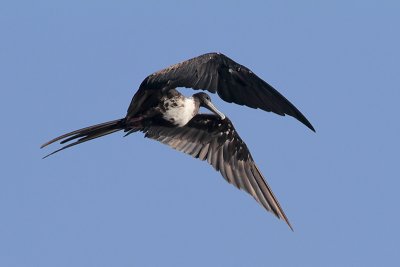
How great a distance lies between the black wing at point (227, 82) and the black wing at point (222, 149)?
72.8 inches

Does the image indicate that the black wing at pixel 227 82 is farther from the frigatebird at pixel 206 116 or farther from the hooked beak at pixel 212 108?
the hooked beak at pixel 212 108

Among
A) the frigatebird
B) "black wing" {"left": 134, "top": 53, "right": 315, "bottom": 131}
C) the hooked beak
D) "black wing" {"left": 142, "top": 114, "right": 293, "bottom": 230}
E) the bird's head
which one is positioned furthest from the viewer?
"black wing" {"left": 142, "top": 114, "right": 293, "bottom": 230}

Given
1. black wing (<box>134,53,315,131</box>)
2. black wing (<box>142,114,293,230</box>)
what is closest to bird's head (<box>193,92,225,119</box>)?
black wing (<box>142,114,293,230</box>)

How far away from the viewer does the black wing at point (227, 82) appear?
700 cm

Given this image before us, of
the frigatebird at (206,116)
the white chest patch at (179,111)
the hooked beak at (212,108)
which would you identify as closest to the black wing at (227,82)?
the frigatebird at (206,116)

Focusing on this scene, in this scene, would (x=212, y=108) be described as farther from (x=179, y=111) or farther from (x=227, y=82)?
(x=227, y=82)

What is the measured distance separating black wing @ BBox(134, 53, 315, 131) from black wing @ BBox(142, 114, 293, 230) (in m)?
1.85

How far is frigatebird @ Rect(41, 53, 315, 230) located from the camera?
7117mm

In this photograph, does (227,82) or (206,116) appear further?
(206,116)

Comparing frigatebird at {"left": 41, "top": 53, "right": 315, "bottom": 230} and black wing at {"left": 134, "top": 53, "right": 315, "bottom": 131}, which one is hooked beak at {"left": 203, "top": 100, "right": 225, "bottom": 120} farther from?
black wing at {"left": 134, "top": 53, "right": 315, "bottom": 131}

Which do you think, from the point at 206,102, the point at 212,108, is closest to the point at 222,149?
the point at 212,108

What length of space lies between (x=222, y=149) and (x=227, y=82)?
8.21 feet

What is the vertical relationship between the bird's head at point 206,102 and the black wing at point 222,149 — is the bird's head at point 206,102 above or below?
above

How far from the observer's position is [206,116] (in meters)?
9.62
